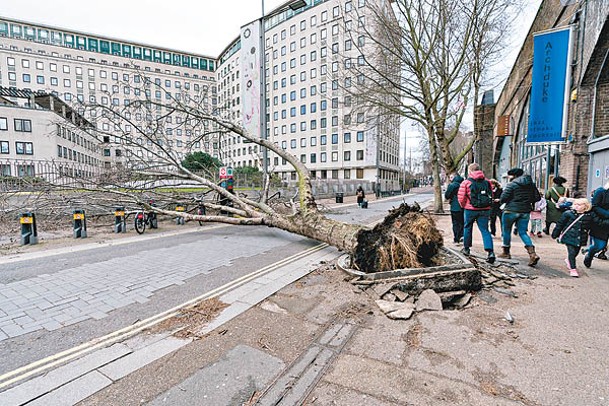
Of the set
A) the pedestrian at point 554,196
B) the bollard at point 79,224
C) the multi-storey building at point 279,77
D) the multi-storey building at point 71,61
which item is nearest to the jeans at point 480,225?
the pedestrian at point 554,196

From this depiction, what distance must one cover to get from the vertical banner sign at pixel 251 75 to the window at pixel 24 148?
35685 mm

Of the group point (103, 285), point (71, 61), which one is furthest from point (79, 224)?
point (71, 61)

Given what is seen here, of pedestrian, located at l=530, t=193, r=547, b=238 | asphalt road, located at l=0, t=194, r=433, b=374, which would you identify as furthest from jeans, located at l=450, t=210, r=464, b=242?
asphalt road, located at l=0, t=194, r=433, b=374

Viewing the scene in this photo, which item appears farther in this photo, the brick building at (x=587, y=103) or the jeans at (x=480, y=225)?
the brick building at (x=587, y=103)

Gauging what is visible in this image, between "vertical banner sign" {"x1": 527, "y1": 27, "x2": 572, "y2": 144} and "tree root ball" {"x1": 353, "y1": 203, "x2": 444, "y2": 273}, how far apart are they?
6047 mm

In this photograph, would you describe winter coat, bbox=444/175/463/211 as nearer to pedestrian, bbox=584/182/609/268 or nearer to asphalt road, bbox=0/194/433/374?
pedestrian, bbox=584/182/609/268

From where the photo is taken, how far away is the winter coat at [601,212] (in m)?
5.18

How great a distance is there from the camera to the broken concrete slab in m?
3.87

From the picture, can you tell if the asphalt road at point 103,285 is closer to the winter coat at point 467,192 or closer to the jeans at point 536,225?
the winter coat at point 467,192

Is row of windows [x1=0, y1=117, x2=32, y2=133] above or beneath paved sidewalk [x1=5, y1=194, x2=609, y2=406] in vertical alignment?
above

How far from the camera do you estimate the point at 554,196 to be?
797 centimetres

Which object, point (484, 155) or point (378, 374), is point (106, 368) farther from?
point (484, 155)

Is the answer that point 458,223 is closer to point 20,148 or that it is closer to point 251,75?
point 251,75

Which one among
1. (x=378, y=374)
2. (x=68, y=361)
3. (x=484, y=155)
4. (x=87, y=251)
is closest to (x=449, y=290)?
(x=378, y=374)
